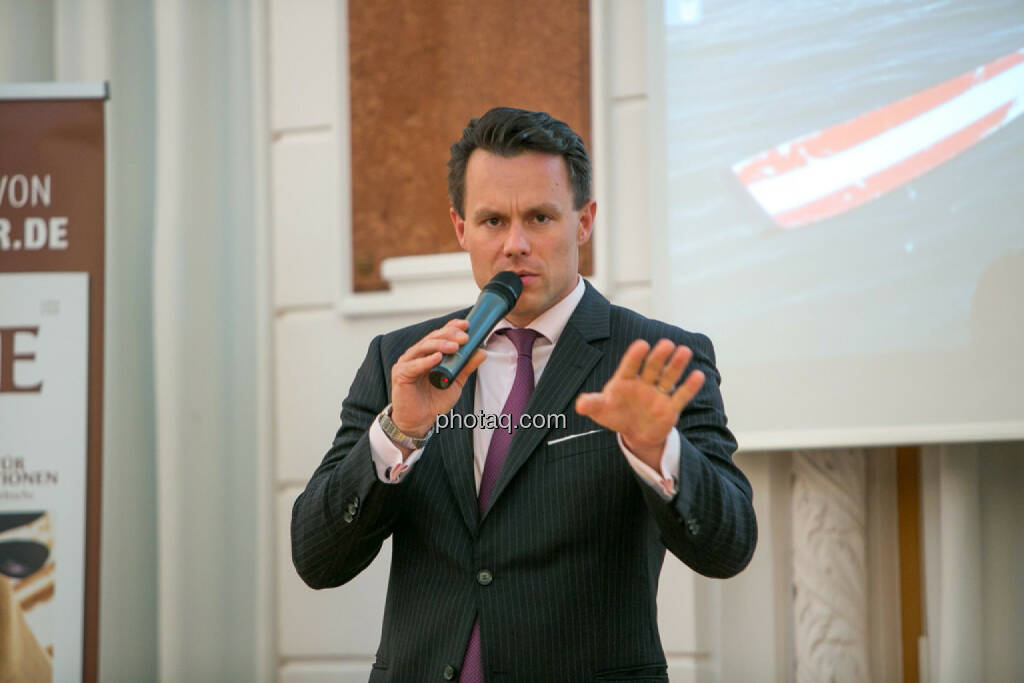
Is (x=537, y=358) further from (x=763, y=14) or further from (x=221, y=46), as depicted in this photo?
(x=221, y=46)

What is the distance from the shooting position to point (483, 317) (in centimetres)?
162

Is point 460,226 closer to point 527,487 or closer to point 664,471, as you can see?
point 527,487

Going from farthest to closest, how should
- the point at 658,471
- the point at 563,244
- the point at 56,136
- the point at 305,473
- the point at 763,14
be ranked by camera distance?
the point at 305,473 < the point at 56,136 < the point at 763,14 < the point at 563,244 < the point at 658,471

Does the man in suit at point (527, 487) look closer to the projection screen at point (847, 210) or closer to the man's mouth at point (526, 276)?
the man's mouth at point (526, 276)

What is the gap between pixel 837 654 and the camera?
2988mm

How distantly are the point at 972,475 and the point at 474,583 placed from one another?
1730 millimetres

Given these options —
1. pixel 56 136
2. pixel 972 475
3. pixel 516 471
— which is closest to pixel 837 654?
pixel 972 475

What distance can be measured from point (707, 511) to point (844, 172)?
167 cm

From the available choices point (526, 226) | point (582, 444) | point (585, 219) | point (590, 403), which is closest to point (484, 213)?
point (526, 226)

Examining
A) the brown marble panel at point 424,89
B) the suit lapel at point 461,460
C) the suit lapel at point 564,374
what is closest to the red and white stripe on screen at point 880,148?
the brown marble panel at point 424,89

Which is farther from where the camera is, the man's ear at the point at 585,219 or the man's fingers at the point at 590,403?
the man's ear at the point at 585,219

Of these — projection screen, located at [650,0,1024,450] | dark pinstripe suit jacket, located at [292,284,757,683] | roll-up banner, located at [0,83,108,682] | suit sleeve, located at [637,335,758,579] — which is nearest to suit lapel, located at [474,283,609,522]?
dark pinstripe suit jacket, located at [292,284,757,683]

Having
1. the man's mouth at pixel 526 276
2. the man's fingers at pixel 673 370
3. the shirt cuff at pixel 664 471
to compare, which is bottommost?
the shirt cuff at pixel 664 471

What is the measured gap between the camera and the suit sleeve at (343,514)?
168 cm
